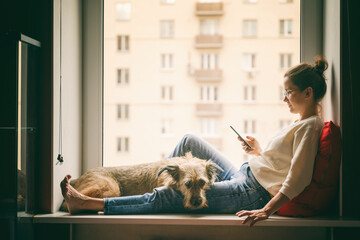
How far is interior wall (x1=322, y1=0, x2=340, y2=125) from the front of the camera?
1872 millimetres

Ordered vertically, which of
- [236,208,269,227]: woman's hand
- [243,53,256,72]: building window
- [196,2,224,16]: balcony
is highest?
[196,2,224,16]: balcony

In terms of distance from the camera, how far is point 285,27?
2.28 metres

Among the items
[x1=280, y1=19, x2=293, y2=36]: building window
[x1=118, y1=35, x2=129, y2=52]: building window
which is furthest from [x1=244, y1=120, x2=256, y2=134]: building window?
[x1=118, y1=35, x2=129, y2=52]: building window

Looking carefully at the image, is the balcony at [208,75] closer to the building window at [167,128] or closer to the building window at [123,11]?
the building window at [167,128]

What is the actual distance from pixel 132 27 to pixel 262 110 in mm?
1143

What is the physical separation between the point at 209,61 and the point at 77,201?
4.29ft

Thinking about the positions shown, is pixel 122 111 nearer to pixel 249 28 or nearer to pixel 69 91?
pixel 69 91

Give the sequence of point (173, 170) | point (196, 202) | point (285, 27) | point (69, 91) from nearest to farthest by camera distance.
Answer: point (196, 202), point (173, 170), point (69, 91), point (285, 27)

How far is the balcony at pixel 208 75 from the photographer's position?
2.34 metres

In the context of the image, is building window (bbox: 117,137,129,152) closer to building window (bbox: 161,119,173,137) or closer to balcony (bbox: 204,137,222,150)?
building window (bbox: 161,119,173,137)

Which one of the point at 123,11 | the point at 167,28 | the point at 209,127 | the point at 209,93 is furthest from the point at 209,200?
the point at 123,11

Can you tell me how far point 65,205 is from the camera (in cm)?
195

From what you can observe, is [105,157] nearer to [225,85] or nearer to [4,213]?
[4,213]

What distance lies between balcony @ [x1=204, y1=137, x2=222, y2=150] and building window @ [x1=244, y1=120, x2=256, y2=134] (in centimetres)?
21
